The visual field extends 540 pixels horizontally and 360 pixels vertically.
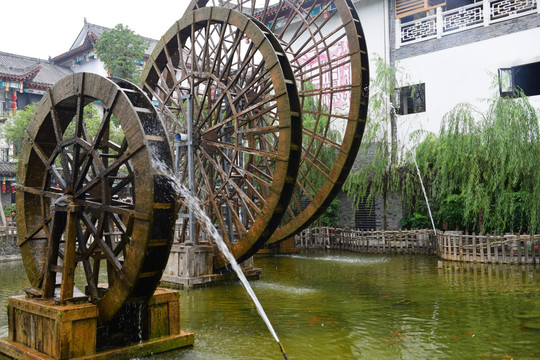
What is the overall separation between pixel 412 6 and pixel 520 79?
148 inches

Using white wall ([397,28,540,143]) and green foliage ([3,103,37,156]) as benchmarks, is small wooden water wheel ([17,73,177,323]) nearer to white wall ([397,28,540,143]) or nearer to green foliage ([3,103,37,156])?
white wall ([397,28,540,143])

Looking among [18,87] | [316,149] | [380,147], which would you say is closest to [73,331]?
[316,149]

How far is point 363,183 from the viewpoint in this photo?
52.7ft

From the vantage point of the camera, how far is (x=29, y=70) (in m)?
26.6

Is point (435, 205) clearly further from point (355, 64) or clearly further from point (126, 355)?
point (126, 355)

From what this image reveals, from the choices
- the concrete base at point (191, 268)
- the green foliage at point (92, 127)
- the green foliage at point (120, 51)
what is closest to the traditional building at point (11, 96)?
the green foliage at point (92, 127)

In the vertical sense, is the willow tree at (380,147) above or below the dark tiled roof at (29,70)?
below

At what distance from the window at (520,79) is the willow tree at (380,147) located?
3.05 m

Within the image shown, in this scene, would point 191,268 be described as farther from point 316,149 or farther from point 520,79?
point 520,79

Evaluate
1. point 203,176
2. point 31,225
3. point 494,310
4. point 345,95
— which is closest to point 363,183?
point 345,95

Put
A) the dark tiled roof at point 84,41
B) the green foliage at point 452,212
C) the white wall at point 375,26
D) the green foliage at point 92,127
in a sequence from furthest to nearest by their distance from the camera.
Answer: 1. the dark tiled roof at point 84,41
2. the green foliage at point 92,127
3. the white wall at point 375,26
4. the green foliage at point 452,212

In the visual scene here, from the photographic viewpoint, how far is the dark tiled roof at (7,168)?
22.9m

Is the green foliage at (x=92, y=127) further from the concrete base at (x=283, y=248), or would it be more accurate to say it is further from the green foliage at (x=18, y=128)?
the concrete base at (x=283, y=248)

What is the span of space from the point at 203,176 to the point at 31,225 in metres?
3.85
